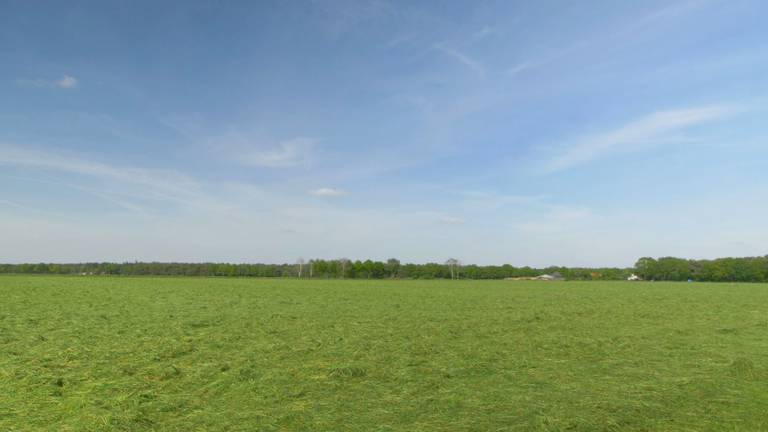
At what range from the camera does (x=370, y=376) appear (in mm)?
7551

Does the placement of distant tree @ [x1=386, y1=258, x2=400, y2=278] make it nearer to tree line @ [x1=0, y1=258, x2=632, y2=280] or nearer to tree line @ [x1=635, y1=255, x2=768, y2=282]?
tree line @ [x1=0, y1=258, x2=632, y2=280]

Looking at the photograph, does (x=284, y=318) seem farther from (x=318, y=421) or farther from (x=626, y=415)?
(x=626, y=415)

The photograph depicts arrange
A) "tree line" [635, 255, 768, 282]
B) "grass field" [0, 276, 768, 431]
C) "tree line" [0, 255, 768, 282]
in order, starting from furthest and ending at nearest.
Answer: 1. "tree line" [0, 255, 768, 282]
2. "tree line" [635, 255, 768, 282]
3. "grass field" [0, 276, 768, 431]

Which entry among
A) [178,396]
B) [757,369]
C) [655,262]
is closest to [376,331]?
[178,396]

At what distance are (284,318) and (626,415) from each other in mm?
11541

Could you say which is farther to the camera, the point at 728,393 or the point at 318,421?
the point at 728,393

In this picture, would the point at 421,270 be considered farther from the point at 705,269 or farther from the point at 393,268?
the point at 705,269

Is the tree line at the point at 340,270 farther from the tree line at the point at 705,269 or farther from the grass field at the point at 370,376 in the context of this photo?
the grass field at the point at 370,376

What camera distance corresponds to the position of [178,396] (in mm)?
6258

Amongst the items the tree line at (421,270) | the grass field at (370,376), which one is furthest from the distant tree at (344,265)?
the grass field at (370,376)

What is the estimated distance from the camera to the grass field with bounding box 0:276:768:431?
215 inches

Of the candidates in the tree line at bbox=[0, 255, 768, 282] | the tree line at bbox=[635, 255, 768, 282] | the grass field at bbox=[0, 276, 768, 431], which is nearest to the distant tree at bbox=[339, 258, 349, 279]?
the tree line at bbox=[0, 255, 768, 282]

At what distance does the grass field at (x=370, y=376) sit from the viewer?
5.47m

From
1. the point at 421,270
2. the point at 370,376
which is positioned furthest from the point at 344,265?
the point at 370,376
